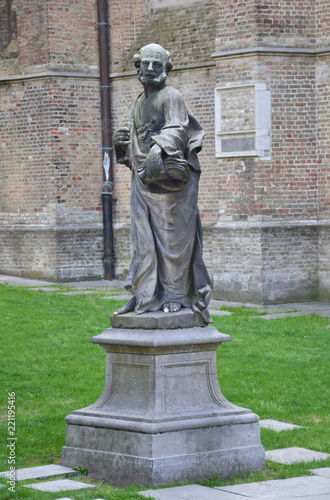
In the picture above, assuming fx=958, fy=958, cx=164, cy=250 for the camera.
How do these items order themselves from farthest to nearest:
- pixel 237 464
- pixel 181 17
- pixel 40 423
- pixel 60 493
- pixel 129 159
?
pixel 181 17, pixel 40 423, pixel 129 159, pixel 237 464, pixel 60 493

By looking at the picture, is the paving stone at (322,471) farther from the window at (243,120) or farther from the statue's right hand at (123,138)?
the window at (243,120)

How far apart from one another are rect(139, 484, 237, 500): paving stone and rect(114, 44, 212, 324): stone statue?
122 centimetres

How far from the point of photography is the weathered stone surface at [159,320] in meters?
6.50

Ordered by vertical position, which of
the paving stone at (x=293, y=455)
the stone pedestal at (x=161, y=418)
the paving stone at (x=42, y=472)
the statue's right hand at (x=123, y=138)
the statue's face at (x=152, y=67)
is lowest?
the paving stone at (x=293, y=455)

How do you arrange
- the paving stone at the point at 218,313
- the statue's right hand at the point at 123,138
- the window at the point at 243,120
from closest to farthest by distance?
the statue's right hand at the point at 123,138 → the paving stone at the point at 218,313 → the window at the point at 243,120

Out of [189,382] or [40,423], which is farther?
[40,423]

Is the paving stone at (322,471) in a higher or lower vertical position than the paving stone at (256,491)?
lower

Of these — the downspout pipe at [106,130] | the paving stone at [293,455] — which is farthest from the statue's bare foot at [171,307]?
the downspout pipe at [106,130]

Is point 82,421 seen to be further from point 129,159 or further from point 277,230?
point 277,230

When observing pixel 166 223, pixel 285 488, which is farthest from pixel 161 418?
pixel 166 223

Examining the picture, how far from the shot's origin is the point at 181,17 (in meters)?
17.9

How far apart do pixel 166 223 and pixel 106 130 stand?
12.5 meters

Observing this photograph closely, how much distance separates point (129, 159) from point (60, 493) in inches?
95.7

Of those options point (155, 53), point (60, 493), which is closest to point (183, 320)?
point (60, 493)
